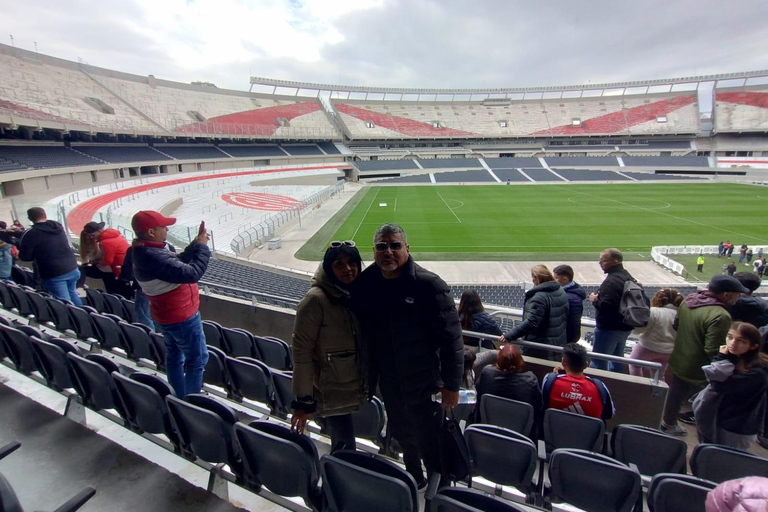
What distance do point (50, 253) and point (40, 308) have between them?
955 millimetres

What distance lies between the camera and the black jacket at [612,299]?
169 inches

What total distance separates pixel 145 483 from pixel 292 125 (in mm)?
64676

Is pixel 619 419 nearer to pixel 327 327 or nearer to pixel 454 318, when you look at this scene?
pixel 454 318

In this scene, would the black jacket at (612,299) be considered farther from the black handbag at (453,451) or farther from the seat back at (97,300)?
the seat back at (97,300)

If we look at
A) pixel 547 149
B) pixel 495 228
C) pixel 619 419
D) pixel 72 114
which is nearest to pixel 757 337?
pixel 619 419

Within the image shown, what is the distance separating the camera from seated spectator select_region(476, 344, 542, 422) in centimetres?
303

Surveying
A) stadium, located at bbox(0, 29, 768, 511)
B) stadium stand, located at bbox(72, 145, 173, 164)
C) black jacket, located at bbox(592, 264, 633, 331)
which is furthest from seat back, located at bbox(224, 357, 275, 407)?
stadium stand, located at bbox(72, 145, 173, 164)

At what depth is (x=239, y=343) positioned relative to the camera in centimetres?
461

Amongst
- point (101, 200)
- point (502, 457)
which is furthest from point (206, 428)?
point (101, 200)

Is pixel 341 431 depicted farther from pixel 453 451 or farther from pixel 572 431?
pixel 572 431

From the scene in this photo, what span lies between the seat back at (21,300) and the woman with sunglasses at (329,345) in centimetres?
580

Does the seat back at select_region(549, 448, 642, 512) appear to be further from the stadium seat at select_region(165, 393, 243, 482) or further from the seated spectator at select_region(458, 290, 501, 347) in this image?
the stadium seat at select_region(165, 393, 243, 482)

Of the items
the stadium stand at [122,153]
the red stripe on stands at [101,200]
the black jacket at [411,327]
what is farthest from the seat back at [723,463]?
the stadium stand at [122,153]

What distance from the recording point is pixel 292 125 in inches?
2404
